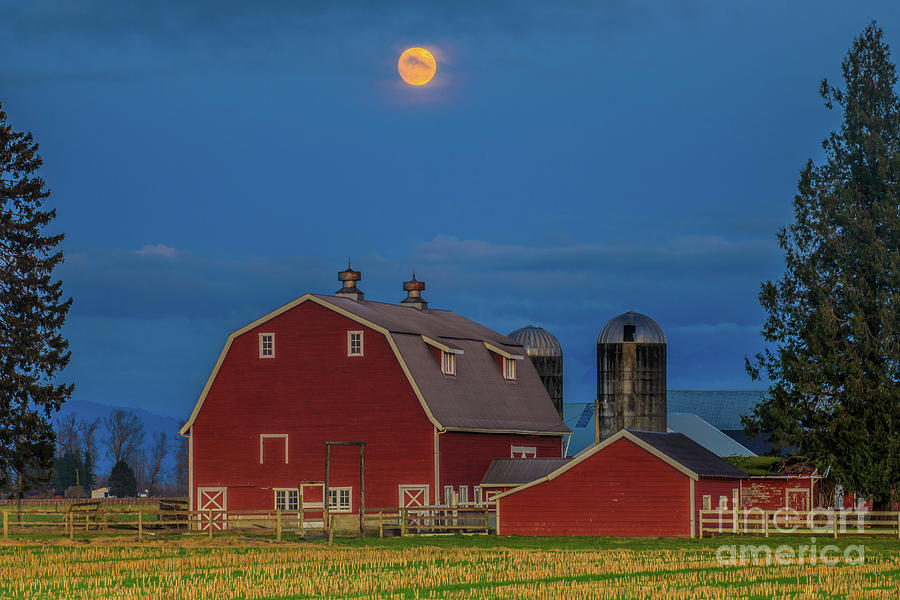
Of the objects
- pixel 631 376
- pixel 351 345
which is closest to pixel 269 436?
pixel 351 345

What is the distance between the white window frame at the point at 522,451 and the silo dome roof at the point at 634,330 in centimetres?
1194

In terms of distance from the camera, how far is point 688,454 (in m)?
48.0

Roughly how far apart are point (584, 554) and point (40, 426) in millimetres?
26079

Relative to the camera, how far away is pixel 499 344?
61.2 m

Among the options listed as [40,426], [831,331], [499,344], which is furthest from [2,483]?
[831,331]

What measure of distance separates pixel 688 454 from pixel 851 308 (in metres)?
7.94

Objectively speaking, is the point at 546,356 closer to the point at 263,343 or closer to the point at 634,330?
the point at 634,330

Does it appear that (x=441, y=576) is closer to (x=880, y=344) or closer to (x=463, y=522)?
(x=463, y=522)

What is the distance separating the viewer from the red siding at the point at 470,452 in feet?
173

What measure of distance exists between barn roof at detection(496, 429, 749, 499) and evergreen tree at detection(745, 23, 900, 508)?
2.76 meters

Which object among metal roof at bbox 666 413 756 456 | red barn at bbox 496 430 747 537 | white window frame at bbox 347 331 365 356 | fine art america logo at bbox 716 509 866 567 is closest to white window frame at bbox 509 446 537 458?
white window frame at bbox 347 331 365 356

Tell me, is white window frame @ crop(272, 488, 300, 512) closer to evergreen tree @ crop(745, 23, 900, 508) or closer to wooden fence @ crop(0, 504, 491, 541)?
wooden fence @ crop(0, 504, 491, 541)

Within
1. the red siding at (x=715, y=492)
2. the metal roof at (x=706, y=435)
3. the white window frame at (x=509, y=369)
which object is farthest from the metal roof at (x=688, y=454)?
the metal roof at (x=706, y=435)

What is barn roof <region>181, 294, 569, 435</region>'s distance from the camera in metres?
53.4
